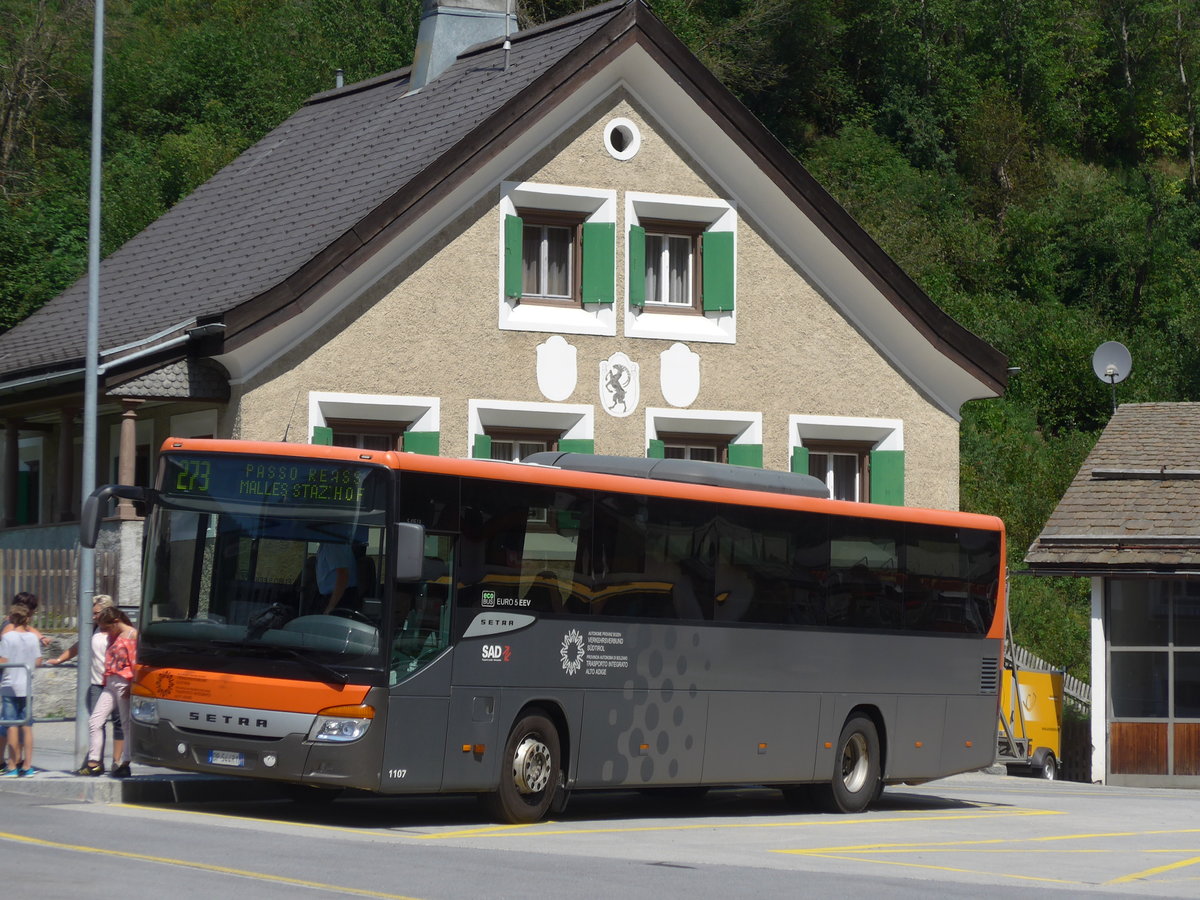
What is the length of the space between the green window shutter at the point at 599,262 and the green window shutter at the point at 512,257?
3.11 feet

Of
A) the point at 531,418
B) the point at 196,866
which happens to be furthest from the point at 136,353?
the point at 196,866

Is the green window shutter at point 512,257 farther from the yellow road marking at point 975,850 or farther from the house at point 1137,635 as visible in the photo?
the yellow road marking at point 975,850

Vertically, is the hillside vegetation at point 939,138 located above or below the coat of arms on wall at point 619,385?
above

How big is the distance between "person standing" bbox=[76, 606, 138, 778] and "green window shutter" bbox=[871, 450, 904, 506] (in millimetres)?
13632

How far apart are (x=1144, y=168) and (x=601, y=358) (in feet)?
165

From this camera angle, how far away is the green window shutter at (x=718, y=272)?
84.9 feet

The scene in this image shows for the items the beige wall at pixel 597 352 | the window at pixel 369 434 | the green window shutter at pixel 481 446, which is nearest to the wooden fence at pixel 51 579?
the beige wall at pixel 597 352

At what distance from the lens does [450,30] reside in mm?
28938

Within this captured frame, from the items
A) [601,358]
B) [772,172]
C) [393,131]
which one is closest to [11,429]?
[393,131]

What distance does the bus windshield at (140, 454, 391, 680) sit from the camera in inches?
554

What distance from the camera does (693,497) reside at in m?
16.8

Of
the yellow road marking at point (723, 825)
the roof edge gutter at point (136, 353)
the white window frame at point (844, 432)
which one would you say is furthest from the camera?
the white window frame at point (844, 432)

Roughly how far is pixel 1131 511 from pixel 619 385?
970cm

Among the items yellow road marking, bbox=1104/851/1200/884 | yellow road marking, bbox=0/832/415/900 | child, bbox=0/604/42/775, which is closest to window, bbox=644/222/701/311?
child, bbox=0/604/42/775
